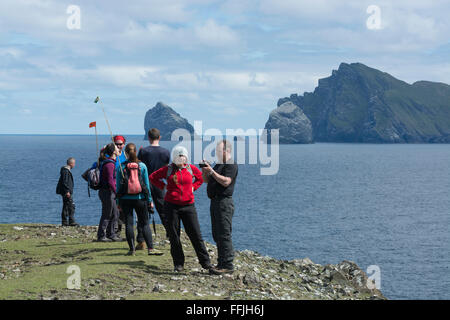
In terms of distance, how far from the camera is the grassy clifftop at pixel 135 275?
1098 cm

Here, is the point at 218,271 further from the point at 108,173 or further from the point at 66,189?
the point at 66,189

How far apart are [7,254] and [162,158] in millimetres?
7075

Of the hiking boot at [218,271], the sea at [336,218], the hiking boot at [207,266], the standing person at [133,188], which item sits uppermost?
the standing person at [133,188]

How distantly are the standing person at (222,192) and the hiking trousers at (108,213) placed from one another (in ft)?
17.0

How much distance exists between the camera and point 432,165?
196m

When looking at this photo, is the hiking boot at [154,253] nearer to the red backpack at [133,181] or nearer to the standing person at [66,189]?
the red backpack at [133,181]

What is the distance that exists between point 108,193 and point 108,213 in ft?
2.25

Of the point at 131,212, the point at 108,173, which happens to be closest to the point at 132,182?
the point at 131,212

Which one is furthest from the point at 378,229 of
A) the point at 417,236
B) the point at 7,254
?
the point at 7,254

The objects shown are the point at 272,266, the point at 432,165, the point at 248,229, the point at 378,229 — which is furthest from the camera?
the point at 432,165

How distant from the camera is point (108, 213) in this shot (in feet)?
51.9

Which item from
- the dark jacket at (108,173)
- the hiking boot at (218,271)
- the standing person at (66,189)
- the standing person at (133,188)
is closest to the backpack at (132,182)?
the standing person at (133,188)

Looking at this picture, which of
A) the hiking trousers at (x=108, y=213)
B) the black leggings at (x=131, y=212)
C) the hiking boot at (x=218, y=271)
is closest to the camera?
the hiking boot at (x=218, y=271)
